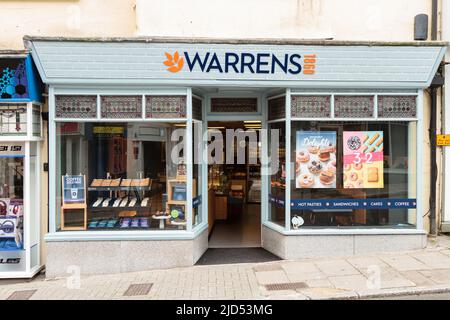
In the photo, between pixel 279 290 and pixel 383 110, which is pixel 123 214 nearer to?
pixel 279 290

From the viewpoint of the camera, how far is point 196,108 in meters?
8.75

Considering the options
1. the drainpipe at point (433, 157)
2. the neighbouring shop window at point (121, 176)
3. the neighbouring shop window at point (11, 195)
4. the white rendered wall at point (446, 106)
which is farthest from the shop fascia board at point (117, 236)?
the white rendered wall at point (446, 106)

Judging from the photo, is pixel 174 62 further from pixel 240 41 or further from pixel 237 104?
pixel 237 104

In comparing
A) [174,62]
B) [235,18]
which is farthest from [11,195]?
[235,18]

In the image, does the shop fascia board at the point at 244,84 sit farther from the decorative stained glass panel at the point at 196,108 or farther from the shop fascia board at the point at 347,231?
the shop fascia board at the point at 347,231

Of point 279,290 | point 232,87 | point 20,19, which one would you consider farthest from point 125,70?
point 279,290

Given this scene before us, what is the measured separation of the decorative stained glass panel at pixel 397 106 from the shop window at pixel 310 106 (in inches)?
44.9

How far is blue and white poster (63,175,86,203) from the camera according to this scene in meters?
8.43

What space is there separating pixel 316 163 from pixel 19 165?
246 inches

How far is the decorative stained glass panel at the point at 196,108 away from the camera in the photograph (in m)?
8.50

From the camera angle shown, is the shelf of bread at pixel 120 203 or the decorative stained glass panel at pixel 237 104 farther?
the decorative stained glass panel at pixel 237 104

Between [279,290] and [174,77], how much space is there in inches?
175

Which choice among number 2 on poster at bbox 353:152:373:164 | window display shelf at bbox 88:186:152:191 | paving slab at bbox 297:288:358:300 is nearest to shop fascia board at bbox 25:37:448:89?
number 2 on poster at bbox 353:152:373:164

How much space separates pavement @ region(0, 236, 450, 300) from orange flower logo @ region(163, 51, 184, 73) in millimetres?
3960
